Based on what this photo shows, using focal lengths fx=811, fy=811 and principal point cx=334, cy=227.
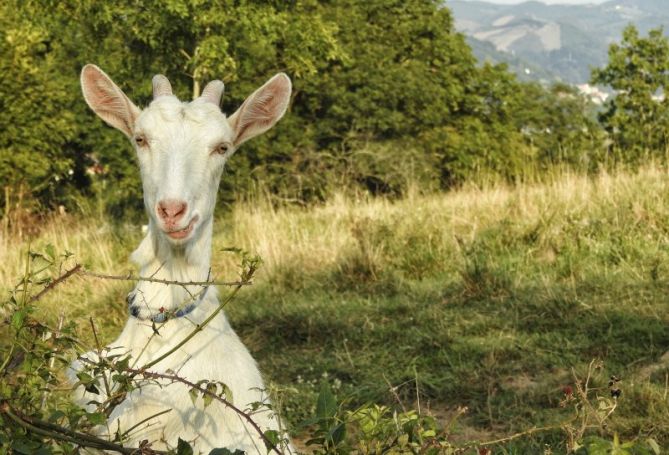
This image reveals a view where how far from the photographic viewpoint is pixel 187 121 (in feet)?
11.7

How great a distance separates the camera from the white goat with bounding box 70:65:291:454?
312 cm

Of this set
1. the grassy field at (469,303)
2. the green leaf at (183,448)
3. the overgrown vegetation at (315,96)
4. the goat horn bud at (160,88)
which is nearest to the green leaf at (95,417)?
the green leaf at (183,448)

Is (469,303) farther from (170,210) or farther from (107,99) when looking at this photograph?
(170,210)

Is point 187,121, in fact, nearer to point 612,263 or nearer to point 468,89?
point 612,263

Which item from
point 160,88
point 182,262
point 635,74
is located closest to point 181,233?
point 182,262

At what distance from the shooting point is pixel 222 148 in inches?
145

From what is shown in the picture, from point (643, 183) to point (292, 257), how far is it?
4.46m

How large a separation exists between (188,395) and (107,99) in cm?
152

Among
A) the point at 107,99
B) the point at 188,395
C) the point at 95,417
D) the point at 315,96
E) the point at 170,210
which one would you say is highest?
the point at 107,99

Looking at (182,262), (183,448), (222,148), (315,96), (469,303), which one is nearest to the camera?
(183,448)

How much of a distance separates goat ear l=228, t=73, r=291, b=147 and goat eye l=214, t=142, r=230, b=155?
0.13 meters

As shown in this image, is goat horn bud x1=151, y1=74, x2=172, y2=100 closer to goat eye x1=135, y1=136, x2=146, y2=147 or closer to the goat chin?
goat eye x1=135, y1=136, x2=146, y2=147

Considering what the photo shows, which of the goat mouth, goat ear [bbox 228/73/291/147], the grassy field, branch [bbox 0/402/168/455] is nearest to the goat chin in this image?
the goat mouth

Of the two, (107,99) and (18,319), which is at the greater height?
(107,99)
